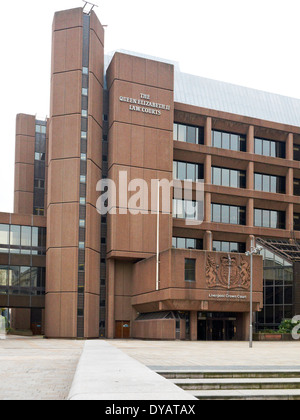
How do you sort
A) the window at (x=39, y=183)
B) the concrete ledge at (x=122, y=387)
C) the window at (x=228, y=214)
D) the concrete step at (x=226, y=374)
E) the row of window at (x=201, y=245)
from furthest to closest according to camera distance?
the window at (x=39, y=183), the window at (x=228, y=214), the row of window at (x=201, y=245), the concrete step at (x=226, y=374), the concrete ledge at (x=122, y=387)

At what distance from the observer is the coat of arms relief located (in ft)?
168

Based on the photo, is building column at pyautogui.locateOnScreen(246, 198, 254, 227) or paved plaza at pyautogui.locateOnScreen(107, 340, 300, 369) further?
building column at pyautogui.locateOnScreen(246, 198, 254, 227)

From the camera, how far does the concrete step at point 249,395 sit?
12.6 meters

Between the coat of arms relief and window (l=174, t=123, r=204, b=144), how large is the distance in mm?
19134

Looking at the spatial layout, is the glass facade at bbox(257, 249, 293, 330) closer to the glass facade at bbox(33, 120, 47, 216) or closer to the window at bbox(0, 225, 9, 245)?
the window at bbox(0, 225, 9, 245)

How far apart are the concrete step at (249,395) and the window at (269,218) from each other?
56.0 m

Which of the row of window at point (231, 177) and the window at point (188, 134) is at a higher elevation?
the window at point (188, 134)

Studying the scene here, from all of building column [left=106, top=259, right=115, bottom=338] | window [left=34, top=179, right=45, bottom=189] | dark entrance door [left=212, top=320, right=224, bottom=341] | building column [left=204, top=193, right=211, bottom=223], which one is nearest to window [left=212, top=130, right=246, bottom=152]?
building column [left=204, top=193, right=211, bottom=223]

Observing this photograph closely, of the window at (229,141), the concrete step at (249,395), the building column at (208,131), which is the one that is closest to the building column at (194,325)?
the building column at (208,131)

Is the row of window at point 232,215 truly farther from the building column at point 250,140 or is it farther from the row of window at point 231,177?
the building column at point 250,140

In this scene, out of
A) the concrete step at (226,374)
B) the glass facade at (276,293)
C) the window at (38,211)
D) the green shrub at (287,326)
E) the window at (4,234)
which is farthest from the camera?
the window at (38,211)

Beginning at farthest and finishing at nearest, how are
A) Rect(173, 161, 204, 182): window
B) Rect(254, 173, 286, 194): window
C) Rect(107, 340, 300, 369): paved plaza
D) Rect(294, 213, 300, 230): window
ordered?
Rect(294, 213, 300, 230): window
Rect(254, 173, 286, 194): window
Rect(173, 161, 204, 182): window
Rect(107, 340, 300, 369): paved plaza

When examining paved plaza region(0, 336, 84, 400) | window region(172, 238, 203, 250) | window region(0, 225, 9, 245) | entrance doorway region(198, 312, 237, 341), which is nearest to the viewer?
paved plaza region(0, 336, 84, 400)

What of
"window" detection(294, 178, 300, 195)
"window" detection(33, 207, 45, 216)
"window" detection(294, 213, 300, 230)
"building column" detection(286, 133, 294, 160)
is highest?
"building column" detection(286, 133, 294, 160)
